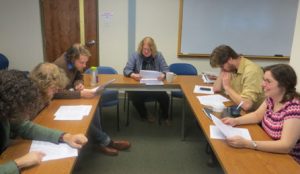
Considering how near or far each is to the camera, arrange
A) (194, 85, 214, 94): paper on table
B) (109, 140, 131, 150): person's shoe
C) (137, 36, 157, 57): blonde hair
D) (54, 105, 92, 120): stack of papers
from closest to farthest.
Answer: (54, 105, 92, 120): stack of papers < (194, 85, 214, 94): paper on table < (109, 140, 131, 150): person's shoe < (137, 36, 157, 57): blonde hair

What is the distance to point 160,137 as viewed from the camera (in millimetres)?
3436

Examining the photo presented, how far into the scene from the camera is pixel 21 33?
4.77 m

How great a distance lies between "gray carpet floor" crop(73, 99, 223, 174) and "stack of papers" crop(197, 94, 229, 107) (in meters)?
0.70

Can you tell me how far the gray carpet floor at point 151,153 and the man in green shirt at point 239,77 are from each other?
0.79 meters

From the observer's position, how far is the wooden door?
4.61 metres

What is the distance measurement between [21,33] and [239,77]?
150 inches

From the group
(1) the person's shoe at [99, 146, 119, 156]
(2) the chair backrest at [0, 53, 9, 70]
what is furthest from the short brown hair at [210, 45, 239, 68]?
(2) the chair backrest at [0, 53, 9, 70]

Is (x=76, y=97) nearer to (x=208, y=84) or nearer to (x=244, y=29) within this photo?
(x=208, y=84)

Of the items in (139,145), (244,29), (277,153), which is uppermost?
(244,29)

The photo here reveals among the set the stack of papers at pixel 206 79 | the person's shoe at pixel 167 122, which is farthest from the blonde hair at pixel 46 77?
the person's shoe at pixel 167 122

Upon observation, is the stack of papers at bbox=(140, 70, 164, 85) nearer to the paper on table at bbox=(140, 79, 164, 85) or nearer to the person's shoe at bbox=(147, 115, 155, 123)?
the paper on table at bbox=(140, 79, 164, 85)

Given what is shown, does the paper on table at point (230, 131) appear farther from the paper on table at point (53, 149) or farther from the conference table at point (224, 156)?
the paper on table at point (53, 149)

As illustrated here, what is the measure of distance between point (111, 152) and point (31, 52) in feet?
9.34

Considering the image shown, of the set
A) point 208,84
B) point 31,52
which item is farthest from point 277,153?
point 31,52
